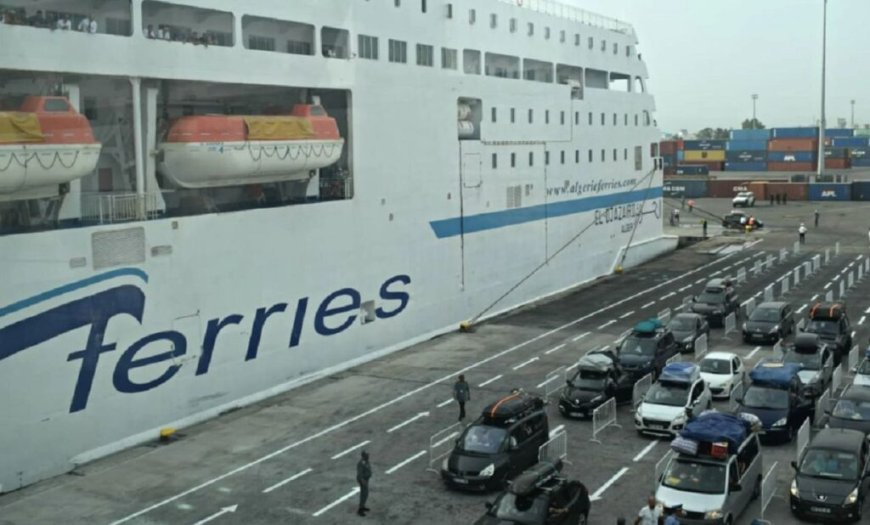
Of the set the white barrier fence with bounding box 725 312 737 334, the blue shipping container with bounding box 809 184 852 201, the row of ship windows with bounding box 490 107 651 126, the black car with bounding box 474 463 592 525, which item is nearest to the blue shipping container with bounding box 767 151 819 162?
the blue shipping container with bounding box 809 184 852 201

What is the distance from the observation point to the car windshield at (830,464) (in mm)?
17016

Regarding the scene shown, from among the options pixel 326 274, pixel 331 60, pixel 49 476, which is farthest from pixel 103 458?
pixel 331 60

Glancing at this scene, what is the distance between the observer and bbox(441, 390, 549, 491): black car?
18484mm

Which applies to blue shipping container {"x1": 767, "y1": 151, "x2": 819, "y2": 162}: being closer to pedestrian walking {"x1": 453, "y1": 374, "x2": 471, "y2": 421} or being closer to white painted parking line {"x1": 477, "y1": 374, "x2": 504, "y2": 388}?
white painted parking line {"x1": 477, "y1": 374, "x2": 504, "y2": 388}

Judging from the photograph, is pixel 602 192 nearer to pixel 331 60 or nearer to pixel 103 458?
pixel 331 60

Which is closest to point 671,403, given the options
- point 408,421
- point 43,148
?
point 408,421

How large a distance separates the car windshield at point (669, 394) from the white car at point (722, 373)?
252 cm

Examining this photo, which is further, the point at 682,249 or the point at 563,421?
the point at 682,249

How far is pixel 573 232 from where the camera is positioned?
143 ft

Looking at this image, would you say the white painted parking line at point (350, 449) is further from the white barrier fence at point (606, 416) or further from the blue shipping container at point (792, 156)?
the blue shipping container at point (792, 156)

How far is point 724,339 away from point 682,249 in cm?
2513

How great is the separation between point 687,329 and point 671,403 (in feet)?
28.7

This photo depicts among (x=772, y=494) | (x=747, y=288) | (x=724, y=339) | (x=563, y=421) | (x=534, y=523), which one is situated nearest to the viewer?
(x=534, y=523)

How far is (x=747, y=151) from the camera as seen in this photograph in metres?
137
